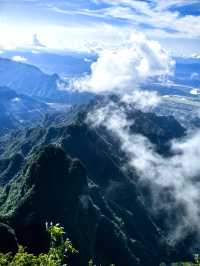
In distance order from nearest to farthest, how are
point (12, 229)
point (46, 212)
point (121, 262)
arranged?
point (12, 229)
point (46, 212)
point (121, 262)

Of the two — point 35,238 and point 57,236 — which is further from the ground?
point 57,236

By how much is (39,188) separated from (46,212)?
419 inches

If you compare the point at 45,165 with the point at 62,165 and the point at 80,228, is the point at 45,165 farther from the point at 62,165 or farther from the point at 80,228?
the point at 80,228

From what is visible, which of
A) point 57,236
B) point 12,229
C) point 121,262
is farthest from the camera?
point 121,262

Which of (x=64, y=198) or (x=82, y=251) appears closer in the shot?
(x=82, y=251)

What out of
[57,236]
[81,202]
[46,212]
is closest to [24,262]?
[57,236]

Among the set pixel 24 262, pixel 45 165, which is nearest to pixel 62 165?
pixel 45 165

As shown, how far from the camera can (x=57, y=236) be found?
58.4 metres

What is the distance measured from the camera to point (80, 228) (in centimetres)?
18488

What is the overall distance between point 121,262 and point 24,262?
469 feet

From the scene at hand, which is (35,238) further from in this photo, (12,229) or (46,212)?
(46,212)

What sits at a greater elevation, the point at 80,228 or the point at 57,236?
the point at 57,236

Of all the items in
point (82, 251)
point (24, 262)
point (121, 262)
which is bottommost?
point (121, 262)

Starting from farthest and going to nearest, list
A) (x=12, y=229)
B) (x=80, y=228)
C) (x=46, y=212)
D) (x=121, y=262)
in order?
1. (x=121, y=262)
2. (x=80, y=228)
3. (x=46, y=212)
4. (x=12, y=229)
